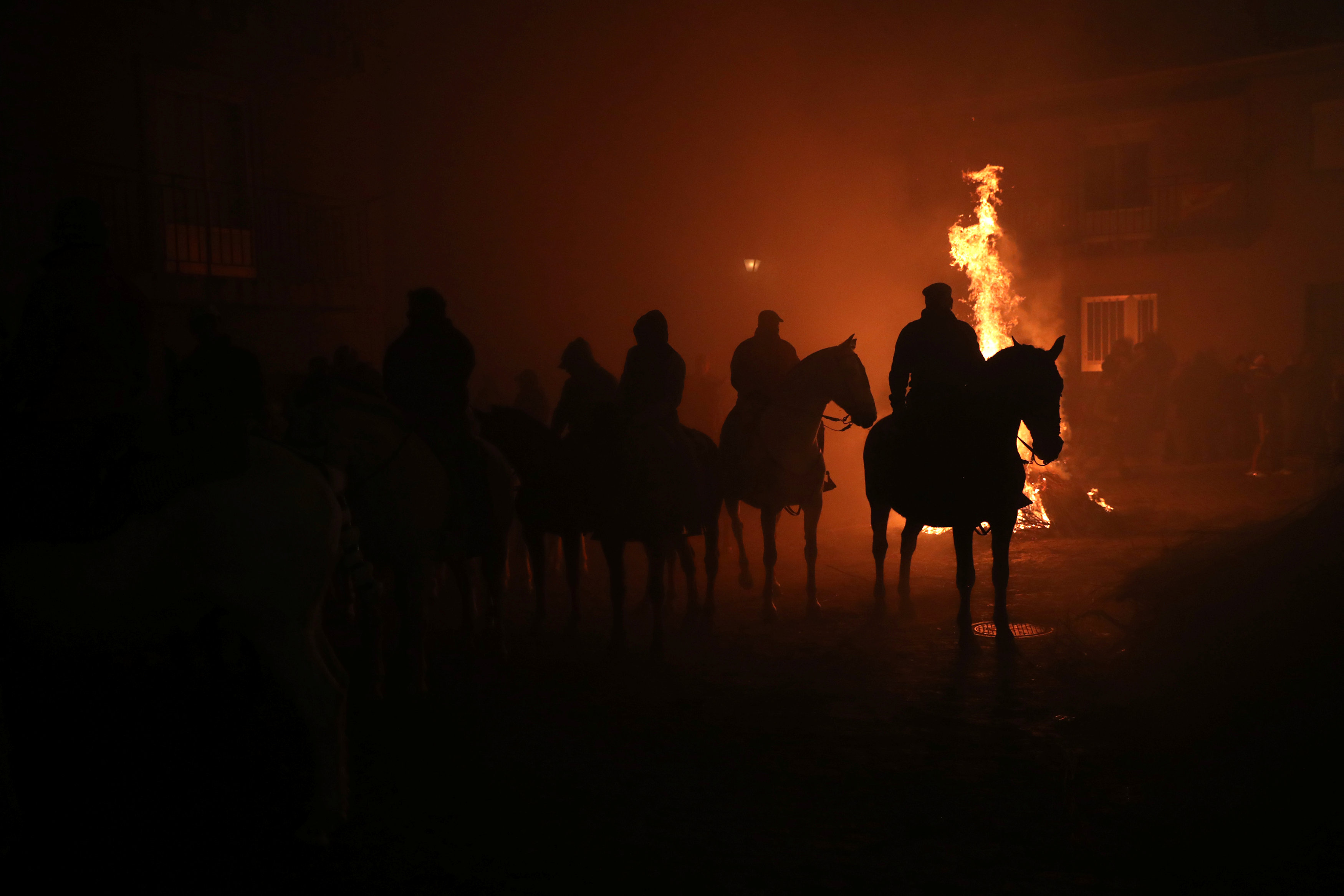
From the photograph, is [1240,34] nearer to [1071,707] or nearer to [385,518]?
[1071,707]

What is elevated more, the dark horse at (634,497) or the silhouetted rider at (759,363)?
the silhouetted rider at (759,363)

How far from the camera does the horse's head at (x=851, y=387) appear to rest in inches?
343

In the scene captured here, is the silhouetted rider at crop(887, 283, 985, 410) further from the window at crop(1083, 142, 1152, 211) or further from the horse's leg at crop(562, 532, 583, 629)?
the window at crop(1083, 142, 1152, 211)

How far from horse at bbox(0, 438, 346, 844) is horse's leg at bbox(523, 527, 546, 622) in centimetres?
398

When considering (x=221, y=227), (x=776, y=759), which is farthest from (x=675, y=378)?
(x=221, y=227)

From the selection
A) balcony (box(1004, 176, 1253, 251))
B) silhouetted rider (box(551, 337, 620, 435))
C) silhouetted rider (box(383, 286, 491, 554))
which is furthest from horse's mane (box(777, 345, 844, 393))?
balcony (box(1004, 176, 1253, 251))

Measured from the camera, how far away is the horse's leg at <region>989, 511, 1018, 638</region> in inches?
303

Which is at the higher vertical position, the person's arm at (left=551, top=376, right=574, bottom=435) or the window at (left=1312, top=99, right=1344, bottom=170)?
the window at (left=1312, top=99, right=1344, bottom=170)

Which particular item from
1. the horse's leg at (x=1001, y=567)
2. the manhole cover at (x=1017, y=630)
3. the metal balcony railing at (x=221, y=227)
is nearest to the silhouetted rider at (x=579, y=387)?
the horse's leg at (x=1001, y=567)

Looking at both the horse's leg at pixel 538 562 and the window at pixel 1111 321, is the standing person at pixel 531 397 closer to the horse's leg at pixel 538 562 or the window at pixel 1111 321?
the horse's leg at pixel 538 562

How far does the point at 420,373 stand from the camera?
7.05 m

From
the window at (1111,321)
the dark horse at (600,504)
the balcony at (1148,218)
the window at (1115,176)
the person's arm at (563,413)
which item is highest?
the window at (1115,176)

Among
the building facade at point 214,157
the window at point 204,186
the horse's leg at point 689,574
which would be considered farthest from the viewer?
the window at point 204,186

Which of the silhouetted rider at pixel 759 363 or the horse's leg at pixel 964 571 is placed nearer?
the horse's leg at pixel 964 571
